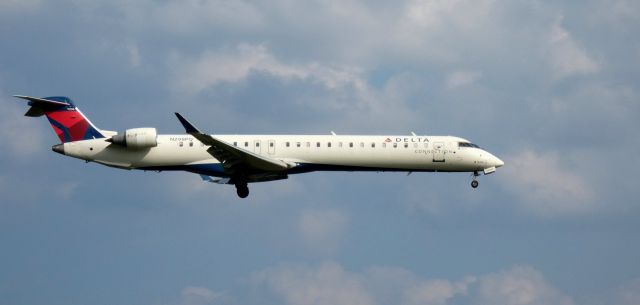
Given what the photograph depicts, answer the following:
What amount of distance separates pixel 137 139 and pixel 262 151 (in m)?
6.34

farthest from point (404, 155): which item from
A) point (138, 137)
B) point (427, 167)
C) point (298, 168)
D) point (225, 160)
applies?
point (138, 137)

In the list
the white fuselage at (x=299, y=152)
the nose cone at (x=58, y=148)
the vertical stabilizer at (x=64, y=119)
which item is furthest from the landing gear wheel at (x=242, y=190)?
the nose cone at (x=58, y=148)

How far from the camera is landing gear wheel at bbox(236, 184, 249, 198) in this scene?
2305 inches

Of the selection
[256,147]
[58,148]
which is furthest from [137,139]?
[256,147]

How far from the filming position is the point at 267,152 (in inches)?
2256

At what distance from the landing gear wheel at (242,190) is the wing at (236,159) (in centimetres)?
153

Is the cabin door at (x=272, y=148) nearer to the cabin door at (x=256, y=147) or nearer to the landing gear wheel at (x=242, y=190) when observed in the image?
the cabin door at (x=256, y=147)

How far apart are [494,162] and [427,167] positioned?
11.9 ft

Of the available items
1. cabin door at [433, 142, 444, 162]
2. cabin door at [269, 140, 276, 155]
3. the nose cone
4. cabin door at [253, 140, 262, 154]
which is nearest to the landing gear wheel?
cabin door at [253, 140, 262, 154]

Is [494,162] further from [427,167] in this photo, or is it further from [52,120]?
[52,120]

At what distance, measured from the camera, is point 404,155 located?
57.4m

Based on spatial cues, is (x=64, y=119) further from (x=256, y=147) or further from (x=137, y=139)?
(x=256, y=147)

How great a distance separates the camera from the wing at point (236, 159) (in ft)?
176

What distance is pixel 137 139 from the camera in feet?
186
